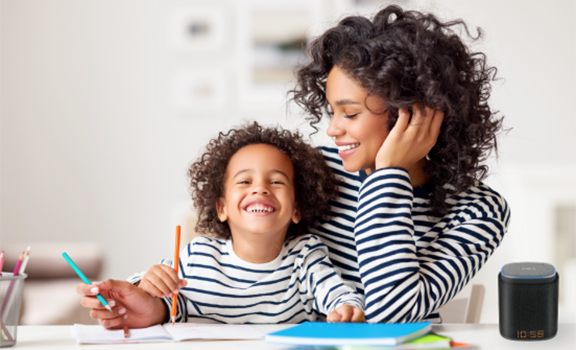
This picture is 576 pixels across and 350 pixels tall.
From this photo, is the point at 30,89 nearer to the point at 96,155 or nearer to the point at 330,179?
the point at 96,155

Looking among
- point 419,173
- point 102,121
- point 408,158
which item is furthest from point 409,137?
point 102,121

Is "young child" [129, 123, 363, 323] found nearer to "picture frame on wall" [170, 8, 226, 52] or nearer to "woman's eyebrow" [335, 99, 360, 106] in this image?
"woman's eyebrow" [335, 99, 360, 106]

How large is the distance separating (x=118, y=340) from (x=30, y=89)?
3.14 metres

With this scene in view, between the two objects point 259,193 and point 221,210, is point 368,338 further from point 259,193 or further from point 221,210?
point 221,210

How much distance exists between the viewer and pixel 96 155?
3541 mm

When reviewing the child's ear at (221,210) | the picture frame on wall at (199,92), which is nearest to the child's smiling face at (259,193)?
the child's ear at (221,210)

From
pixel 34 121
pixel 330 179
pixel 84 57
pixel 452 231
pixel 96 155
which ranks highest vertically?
pixel 84 57

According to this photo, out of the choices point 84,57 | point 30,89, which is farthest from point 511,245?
point 30,89

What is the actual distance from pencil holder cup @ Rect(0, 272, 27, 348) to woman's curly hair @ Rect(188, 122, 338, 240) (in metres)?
0.46

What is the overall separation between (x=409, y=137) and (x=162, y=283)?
0.51 metres

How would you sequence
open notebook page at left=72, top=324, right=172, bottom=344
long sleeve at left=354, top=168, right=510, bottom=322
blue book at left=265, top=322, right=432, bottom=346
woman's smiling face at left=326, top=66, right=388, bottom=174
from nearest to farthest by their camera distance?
Result: blue book at left=265, top=322, right=432, bottom=346 < open notebook page at left=72, top=324, right=172, bottom=344 < long sleeve at left=354, top=168, right=510, bottom=322 < woman's smiling face at left=326, top=66, right=388, bottom=174

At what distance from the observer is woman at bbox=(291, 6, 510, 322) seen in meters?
0.96

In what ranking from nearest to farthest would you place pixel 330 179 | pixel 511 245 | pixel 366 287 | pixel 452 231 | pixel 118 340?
pixel 118 340
pixel 366 287
pixel 452 231
pixel 330 179
pixel 511 245

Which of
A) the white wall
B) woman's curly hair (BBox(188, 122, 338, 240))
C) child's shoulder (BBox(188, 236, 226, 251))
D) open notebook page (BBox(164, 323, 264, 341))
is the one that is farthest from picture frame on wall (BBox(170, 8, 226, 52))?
open notebook page (BBox(164, 323, 264, 341))
